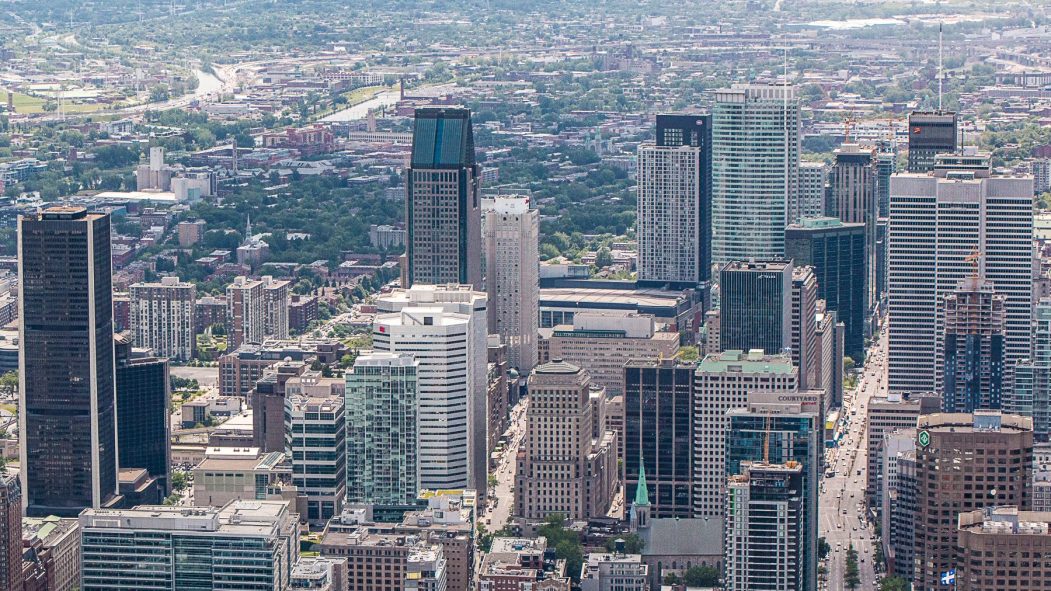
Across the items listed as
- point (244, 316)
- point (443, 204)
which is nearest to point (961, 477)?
point (443, 204)

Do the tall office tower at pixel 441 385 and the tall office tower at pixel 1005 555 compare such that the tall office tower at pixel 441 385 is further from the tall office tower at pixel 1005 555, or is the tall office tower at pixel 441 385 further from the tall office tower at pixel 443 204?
the tall office tower at pixel 1005 555

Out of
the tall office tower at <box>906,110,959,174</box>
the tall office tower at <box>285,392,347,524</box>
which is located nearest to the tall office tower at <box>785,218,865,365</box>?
the tall office tower at <box>906,110,959,174</box>

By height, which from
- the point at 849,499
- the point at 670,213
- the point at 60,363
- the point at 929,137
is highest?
the point at 929,137

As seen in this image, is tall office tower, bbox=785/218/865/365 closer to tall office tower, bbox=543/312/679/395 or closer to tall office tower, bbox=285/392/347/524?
tall office tower, bbox=543/312/679/395

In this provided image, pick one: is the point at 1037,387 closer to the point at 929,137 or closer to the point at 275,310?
the point at 929,137

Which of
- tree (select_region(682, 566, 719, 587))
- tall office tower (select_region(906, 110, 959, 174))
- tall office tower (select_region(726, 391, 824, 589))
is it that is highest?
tall office tower (select_region(906, 110, 959, 174))

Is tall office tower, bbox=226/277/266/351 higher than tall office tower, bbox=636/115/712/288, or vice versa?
tall office tower, bbox=636/115/712/288
